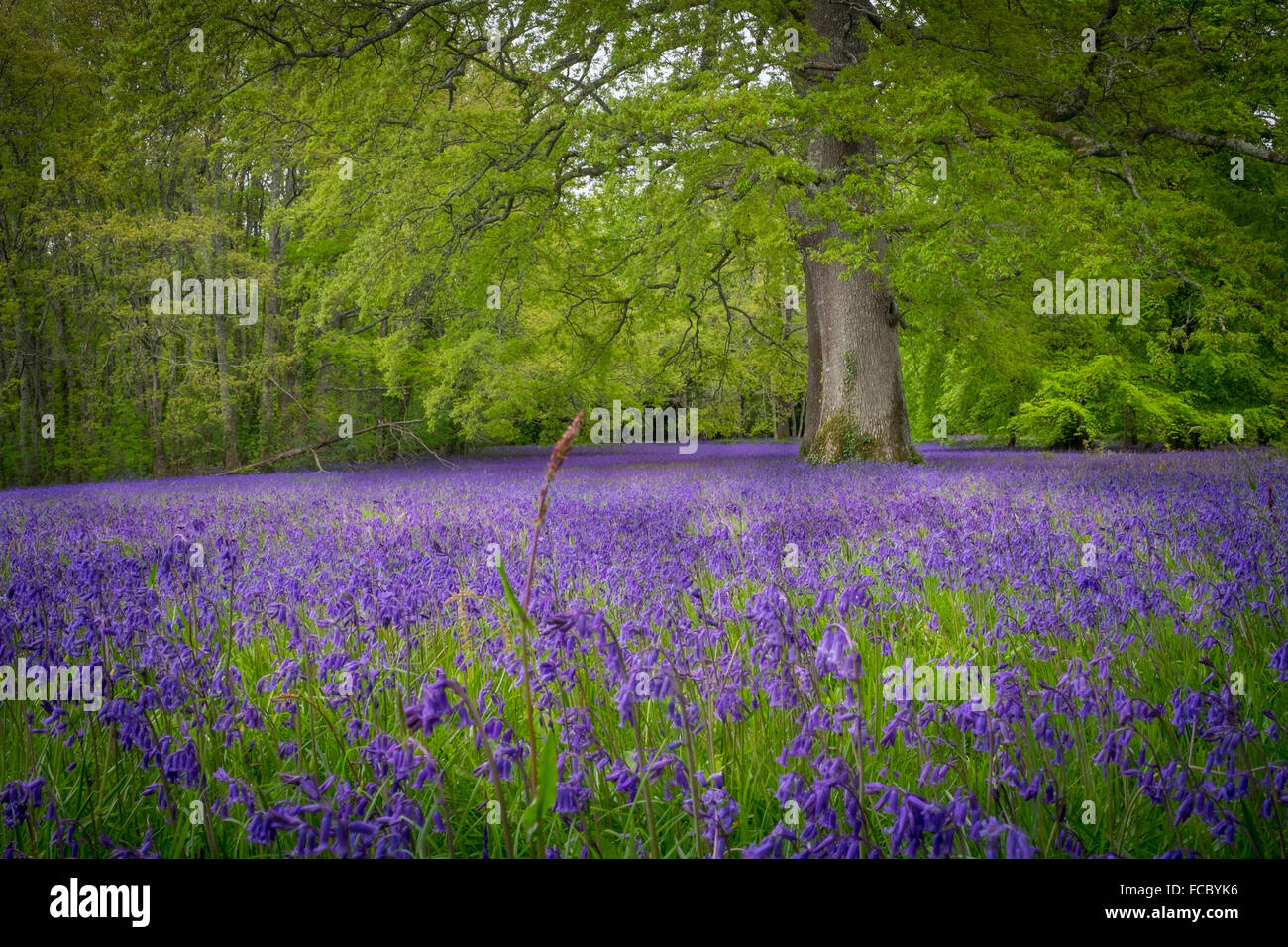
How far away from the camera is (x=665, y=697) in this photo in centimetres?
179

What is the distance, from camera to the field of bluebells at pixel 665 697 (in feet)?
5.06

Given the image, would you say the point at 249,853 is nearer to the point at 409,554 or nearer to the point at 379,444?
the point at 409,554

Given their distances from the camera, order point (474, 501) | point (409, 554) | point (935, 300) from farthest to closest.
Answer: point (935, 300), point (474, 501), point (409, 554)

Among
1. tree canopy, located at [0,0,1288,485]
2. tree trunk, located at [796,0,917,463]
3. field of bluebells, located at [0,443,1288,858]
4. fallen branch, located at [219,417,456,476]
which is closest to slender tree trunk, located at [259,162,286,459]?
tree canopy, located at [0,0,1288,485]

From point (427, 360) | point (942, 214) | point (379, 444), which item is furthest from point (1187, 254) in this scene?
point (379, 444)

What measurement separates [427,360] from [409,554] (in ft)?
55.6

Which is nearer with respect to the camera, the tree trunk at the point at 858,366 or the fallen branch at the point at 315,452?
the tree trunk at the point at 858,366

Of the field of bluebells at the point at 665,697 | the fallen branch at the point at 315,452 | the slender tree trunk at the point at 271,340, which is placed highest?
the slender tree trunk at the point at 271,340

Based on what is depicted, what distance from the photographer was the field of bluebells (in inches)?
60.7

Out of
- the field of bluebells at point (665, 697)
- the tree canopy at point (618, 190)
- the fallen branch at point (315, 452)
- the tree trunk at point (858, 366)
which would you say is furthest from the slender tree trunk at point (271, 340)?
the field of bluebells at point (665, 697)

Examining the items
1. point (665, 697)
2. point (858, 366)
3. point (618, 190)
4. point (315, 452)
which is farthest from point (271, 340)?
point (665, 697)

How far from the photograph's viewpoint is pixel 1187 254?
420 inches

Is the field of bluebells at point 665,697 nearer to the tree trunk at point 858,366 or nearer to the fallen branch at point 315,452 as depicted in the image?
the tree trunk at point 858,366
